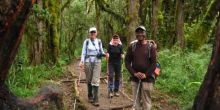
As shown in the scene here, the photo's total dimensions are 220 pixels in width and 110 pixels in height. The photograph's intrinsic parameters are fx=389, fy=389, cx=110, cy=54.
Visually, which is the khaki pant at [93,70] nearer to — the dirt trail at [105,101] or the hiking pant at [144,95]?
the dirt trail at [105,101]

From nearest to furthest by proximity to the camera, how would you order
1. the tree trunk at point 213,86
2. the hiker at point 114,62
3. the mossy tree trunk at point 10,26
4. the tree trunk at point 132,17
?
the tree trunk at point 213,86
the mossy tree trunk at point 10,26
the hiker at point 114,62
the tree trunk at point 132,17

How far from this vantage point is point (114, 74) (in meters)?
13.2

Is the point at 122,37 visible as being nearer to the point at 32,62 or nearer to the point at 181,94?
the point at 32,62

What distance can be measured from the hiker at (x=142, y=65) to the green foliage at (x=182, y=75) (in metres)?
4.06

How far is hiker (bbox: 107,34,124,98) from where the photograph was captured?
12586 millimetres

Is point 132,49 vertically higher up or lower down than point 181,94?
higher up

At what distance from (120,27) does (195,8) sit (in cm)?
865

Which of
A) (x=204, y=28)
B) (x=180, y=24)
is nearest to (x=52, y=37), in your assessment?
(x=204, y=28)

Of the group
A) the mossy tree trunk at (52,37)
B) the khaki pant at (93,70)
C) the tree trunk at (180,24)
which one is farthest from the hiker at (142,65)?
the tree trunk at (180,24)

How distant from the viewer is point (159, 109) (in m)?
12.0

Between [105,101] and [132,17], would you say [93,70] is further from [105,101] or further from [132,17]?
[132,17]

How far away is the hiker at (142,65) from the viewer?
8.26 meters

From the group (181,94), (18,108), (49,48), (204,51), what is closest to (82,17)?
(49,48)

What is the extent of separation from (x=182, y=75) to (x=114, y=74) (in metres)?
2.96
